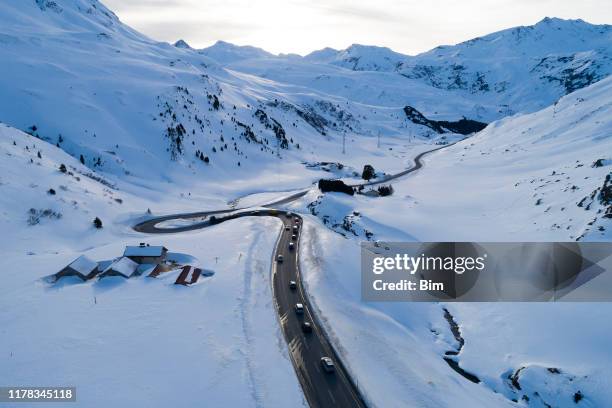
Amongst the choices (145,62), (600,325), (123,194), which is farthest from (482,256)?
(145,62)

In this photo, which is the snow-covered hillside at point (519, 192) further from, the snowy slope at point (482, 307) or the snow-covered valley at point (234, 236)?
the snow-covered valley at point (234, 236)

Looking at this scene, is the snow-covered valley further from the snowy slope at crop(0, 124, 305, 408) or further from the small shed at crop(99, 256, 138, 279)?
the small shed at crop(99, 256, 138, 279)

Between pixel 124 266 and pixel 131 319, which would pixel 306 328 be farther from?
pixel 124 266

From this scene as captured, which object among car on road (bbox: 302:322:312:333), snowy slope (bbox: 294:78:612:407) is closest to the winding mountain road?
car on road (bbox: 302:322:312:333)

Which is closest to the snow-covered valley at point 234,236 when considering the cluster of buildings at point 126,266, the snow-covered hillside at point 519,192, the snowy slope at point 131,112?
the snow-covered hillside at point 519,192

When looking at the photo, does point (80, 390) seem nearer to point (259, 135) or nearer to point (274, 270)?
point (274, 270)

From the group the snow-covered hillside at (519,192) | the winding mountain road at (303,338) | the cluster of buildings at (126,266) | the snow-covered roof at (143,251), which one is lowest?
the winding mountain road at (303,338)

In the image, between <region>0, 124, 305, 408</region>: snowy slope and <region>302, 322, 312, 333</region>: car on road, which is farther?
<region>302, 322, 312, 333</region>: car on road
